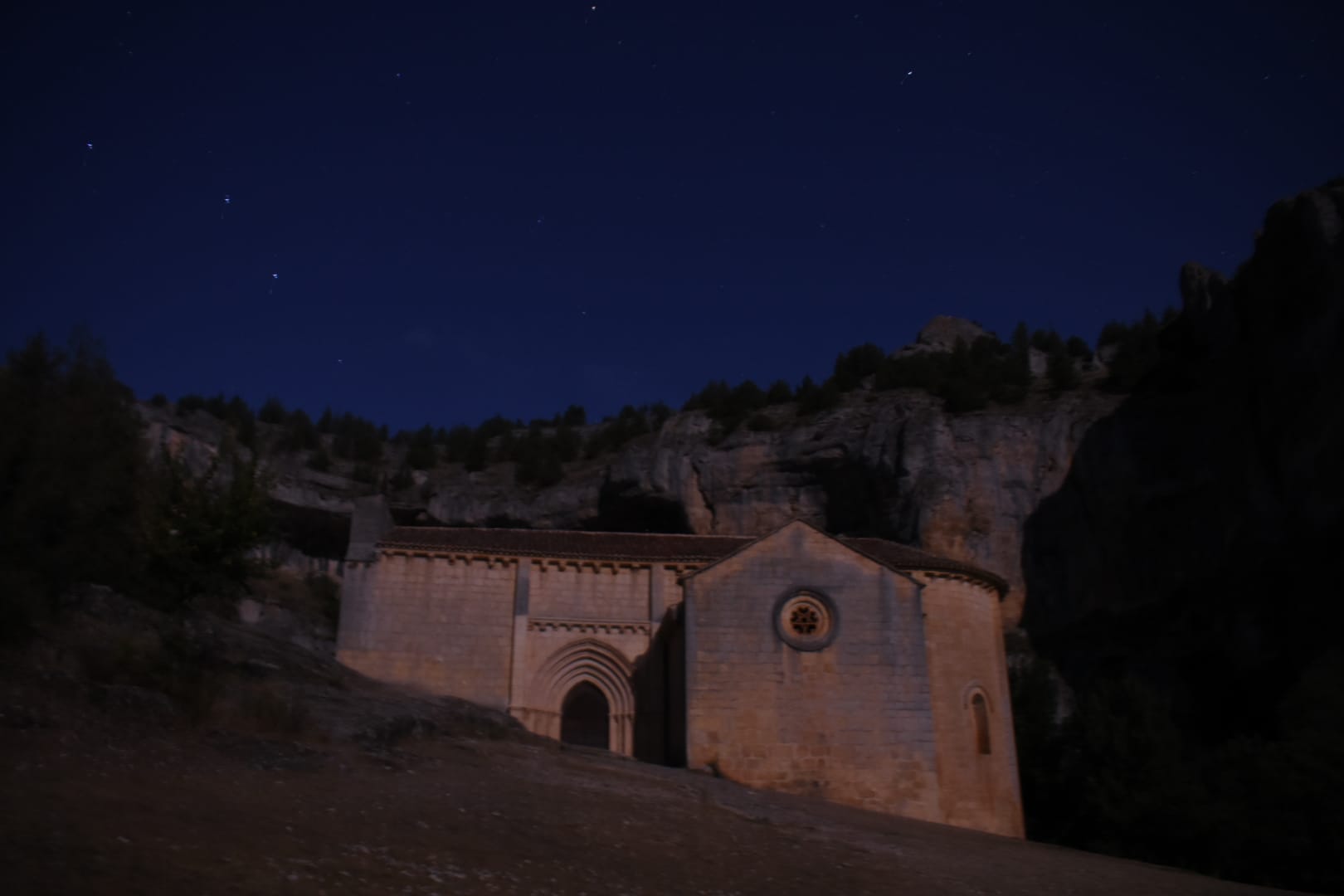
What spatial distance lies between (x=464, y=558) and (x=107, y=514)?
11.2m

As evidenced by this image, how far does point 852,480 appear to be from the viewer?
41.8 m

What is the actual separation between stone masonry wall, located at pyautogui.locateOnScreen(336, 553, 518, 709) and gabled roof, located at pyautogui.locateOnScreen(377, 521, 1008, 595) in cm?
57

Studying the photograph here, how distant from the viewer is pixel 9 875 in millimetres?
6367

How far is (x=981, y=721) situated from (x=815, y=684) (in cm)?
484

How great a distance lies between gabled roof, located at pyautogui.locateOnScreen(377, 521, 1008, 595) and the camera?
973 inches

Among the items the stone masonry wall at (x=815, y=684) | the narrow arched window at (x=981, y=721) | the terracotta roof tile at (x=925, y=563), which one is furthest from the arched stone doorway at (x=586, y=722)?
the narrow arched window at (x=981, y=721)

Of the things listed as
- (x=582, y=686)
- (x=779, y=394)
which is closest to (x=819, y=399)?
(x=779, y=394)

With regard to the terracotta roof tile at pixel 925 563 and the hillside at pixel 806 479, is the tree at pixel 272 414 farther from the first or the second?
the terracotta roof tile at pixel 925 563

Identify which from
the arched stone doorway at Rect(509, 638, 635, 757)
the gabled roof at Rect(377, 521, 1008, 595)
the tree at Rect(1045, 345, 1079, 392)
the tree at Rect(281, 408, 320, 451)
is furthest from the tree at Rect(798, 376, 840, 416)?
the tree at Rect(281, 408, 320, 451)

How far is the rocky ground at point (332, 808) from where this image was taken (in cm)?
775

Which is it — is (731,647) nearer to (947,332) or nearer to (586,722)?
(586,722)

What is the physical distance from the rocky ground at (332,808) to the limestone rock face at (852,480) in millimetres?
21595

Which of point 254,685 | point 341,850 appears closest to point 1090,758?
point 254,685

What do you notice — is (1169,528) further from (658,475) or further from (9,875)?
(9,875)
